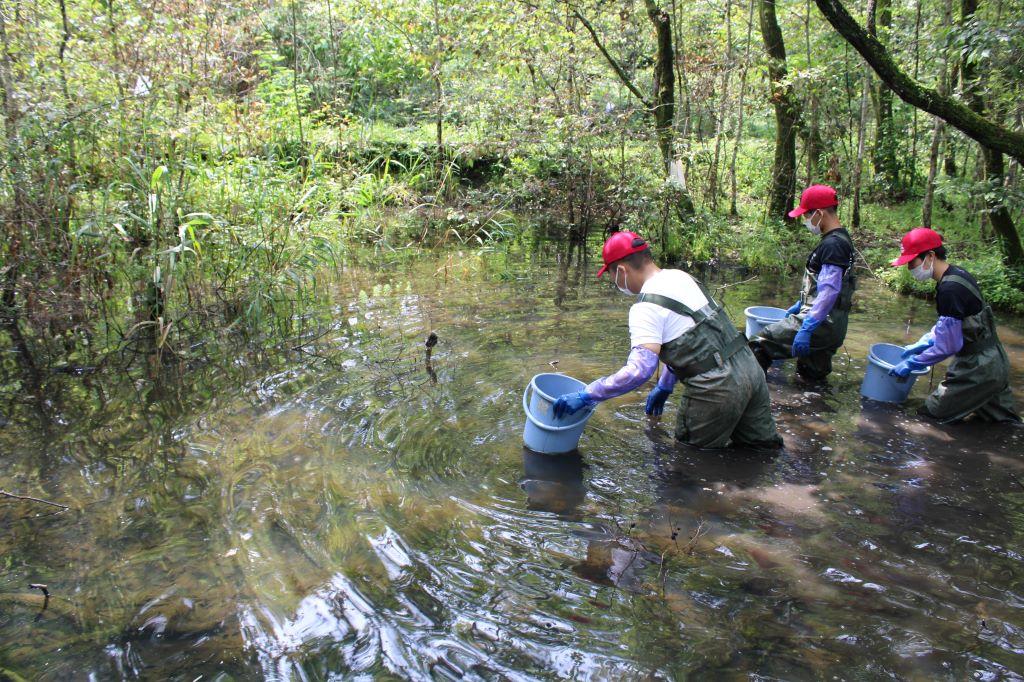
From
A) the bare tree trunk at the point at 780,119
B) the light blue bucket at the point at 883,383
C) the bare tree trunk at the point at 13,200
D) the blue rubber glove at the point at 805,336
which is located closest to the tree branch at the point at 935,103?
the light blue bucket at the point at 883,383

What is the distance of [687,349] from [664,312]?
291 mm

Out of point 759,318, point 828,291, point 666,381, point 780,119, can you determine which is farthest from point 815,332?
point 780,119

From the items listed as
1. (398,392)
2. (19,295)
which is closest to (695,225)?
(398,392)

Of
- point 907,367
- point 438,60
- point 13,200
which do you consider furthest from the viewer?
point 438,60

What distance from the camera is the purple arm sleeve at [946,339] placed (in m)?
4.56

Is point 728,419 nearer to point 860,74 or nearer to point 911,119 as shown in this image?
point 860,74

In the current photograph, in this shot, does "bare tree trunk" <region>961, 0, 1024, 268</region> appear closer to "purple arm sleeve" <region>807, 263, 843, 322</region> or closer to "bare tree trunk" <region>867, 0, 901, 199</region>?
"purple arm sleeve" <region>807, 263, 843, 322</region>

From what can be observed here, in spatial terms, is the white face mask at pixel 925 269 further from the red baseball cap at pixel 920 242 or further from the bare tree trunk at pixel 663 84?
the bare tree trunk at pixel 663 84

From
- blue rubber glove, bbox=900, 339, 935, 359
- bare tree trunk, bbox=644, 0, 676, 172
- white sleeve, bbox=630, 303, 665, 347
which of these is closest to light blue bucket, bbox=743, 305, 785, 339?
blue rubber glove, bbox=900, 339, 935, 359

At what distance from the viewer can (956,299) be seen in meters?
4.50

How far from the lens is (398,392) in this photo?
5207 millimetres

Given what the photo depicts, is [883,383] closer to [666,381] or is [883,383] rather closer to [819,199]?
[819,199]

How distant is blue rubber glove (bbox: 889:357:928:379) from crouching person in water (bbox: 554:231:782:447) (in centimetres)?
136

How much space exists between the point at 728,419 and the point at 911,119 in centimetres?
1261
